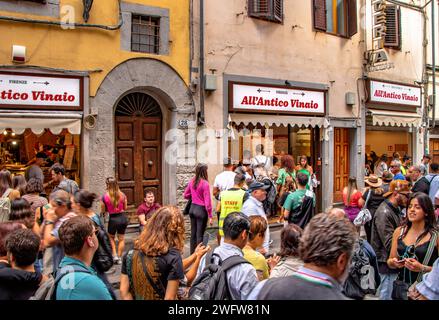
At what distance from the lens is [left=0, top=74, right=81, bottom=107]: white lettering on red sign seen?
866cm

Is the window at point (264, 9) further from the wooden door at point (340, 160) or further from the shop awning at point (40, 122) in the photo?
the shop awning at point (40, 122)

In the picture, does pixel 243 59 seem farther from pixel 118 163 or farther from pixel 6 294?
pixel 6 294

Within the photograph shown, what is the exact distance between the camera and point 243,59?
38.9 ft

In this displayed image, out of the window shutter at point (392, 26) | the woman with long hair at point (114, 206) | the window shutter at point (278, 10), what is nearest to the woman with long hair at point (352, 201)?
the woman with long hair at point (114, 206)

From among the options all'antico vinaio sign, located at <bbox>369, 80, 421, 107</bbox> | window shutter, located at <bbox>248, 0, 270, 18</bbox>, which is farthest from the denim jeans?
all'antico vinaio sign, located at <bbox>369, 80, 421, 107</bbox>

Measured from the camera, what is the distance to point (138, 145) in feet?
35.1

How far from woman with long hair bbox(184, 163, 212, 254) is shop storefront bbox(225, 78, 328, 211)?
A: 3220 millimetres

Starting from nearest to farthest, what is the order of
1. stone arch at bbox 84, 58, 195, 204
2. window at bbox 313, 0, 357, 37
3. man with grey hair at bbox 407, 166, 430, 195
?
man with grey hair at bbox 407, 166, 430, 195 → stone arch at bbox 84, 58, 195, 204 → window at bbox 313, 0, 357, 37

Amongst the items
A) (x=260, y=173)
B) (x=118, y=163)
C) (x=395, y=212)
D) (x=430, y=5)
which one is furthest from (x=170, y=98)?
(x=430, y=5)

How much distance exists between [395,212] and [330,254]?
4.07 m

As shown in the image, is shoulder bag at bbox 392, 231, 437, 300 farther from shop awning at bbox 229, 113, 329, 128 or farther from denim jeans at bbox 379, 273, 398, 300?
shop awning at bbox 229, 113, 329, 128

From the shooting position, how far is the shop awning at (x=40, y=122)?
8.59 m

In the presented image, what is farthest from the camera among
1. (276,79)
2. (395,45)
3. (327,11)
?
(395,45)

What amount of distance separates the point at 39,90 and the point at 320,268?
801 centimetres
